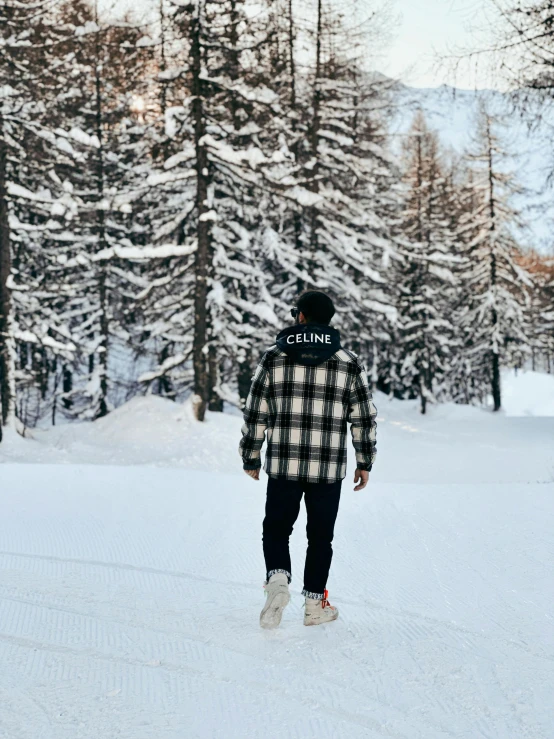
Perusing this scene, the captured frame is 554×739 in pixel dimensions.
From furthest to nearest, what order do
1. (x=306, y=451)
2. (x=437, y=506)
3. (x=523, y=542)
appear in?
(x=437, y=506), (x=523, y=542), (x=306, y=451)

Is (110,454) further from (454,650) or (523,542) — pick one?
(454,650)

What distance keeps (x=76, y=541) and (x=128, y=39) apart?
1512 centimetres

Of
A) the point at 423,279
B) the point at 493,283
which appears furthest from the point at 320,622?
the point at 493,283

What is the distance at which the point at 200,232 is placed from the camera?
1744 centimetres

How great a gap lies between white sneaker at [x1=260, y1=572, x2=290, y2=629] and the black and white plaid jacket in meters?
0.61

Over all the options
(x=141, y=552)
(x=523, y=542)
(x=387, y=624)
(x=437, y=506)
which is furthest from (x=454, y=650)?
(x=437, y=506)

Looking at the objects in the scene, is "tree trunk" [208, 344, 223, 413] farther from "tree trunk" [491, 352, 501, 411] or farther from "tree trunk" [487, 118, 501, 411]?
"tree trunk" [491, 352, 501, 411]

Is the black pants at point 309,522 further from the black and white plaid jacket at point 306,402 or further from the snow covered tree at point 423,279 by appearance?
the snow covered tree at point 423,279

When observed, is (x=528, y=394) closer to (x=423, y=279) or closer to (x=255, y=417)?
(x=423, y=279)

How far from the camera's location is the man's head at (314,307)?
3.83 m

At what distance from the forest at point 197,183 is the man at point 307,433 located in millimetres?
8861

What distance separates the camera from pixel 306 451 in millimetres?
3721

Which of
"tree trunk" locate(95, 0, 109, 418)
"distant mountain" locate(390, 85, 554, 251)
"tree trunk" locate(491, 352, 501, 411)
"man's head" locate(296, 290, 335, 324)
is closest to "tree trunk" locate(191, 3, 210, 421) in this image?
"tree trunk" locate(95, 0, 109, 418)

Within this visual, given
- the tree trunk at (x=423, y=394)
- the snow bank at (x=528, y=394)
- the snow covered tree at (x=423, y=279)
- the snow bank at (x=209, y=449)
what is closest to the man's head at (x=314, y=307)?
the snow bank at (x=209, y=449)
